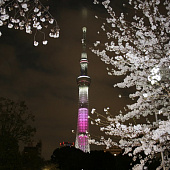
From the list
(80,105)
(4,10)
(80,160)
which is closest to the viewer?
(4,10)

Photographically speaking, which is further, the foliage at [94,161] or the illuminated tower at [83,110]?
the illuminated tower at [83,110]

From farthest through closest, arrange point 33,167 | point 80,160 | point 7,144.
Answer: point 80,160, point 33,167, point 7,144

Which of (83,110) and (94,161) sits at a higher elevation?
(83,110)

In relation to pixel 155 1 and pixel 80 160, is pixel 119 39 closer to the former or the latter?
pixel 155 1

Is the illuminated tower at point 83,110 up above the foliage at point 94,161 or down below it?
above

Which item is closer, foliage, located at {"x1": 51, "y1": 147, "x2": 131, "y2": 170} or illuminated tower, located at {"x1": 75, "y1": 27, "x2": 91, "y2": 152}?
foliage, located at {"x1": 51, "y1": 147, "x2": 131, "y2": 170}

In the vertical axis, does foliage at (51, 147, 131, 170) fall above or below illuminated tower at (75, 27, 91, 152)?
below

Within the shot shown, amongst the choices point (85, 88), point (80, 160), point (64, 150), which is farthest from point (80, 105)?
point (80, 160)

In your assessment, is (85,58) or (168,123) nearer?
(168,123)

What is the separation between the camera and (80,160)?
29.4 meters

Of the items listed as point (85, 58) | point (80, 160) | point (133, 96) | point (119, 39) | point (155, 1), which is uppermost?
point (85, 58)

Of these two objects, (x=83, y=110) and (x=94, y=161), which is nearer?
(x=94, y=161)

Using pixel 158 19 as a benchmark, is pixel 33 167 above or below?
below

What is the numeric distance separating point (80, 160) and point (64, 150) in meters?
5.51
